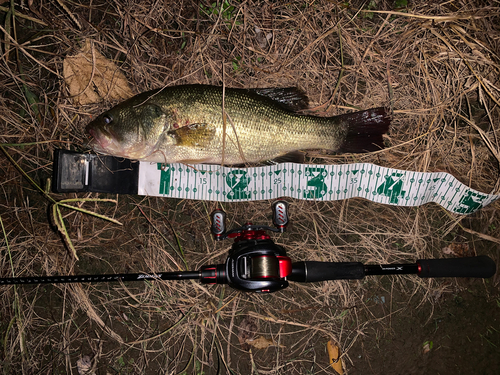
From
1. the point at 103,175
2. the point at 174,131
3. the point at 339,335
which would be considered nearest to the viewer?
the point at 174,131

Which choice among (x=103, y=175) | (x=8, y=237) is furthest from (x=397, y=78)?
(x=8, y=237)

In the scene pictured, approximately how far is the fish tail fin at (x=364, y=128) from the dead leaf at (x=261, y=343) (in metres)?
1.99

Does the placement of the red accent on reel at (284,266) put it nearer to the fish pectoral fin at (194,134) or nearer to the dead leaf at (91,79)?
the fish pectoral fin at (194,134)

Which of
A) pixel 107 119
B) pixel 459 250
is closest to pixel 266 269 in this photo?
pixel 107 119

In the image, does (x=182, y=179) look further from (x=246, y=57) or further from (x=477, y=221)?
(x=477, y=221)

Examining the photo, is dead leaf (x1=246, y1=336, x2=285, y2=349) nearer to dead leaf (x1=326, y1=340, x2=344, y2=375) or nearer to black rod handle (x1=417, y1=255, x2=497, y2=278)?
dead leaf (x1=326, y1=340, x2=344, y2=375)

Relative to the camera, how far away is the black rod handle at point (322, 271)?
2.48 m

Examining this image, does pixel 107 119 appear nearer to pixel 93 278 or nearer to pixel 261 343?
pixel 93 278

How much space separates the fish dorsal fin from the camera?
2.85m

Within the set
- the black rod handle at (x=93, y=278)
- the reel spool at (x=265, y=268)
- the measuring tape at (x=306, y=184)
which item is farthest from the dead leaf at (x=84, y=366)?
the reel spool at (x=265, y=268)

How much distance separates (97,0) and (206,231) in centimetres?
261

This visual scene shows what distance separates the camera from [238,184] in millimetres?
2977

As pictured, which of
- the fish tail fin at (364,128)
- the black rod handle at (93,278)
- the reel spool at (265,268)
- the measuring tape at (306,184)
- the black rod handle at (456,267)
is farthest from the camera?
the measuring tape at (306,184)

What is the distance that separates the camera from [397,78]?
3.05m
